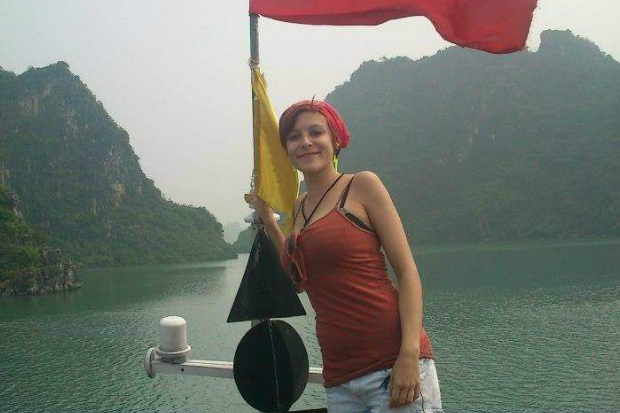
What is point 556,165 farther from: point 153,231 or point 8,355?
point 8,355

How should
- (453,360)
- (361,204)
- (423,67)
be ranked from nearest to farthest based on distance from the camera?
(361,204)
(453,360)
(423,67)

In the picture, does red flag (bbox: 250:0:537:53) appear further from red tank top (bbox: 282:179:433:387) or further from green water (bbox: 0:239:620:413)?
green water (bbox: 0:239:620:413)

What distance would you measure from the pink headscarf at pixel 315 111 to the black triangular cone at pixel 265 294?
489 millimetres

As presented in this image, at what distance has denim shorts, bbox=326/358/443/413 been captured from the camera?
118 cm

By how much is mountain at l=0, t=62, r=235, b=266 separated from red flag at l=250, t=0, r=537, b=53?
52.9m

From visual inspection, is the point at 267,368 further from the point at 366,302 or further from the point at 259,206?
the point at 366,302

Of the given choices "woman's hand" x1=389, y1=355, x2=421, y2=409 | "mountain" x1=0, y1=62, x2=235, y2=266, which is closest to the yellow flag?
"woman's hand" x1=389, y1=355, x2=421, y2=409

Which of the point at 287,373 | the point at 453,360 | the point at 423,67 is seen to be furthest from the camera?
the point at 423,67

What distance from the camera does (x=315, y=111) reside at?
4.45 ft

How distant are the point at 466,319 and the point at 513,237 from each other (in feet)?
136

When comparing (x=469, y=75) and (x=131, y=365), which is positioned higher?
(x=469, y=75)

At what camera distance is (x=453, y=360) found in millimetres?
12133

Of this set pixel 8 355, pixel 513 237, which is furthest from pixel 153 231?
pixel 8 355

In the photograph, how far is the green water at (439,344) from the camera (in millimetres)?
10109
